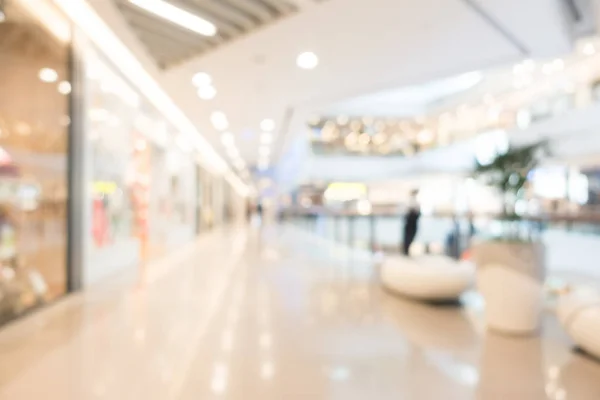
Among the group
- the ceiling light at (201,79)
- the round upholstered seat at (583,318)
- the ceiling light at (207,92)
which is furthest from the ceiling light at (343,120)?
the round upholstered seat at (583,318)

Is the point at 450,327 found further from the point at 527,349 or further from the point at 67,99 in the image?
the point at 67,99

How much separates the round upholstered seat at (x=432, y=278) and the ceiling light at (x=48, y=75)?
14.7 ft

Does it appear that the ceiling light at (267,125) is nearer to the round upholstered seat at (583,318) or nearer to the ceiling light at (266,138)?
the ceiling light at (266,138)

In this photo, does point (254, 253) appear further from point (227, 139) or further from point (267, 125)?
point (227, 139)

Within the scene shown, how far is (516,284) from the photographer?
365 cm

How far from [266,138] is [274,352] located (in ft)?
38.9

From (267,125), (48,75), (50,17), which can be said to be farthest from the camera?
(267,125)

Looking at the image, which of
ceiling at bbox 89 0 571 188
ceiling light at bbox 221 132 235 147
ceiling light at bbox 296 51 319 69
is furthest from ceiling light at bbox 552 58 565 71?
ceiling light at bbox 296 51 319 69

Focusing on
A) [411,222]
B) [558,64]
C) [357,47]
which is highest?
[558,64]

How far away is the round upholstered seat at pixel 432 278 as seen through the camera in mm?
4793

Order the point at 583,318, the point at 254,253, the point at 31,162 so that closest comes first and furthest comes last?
the point at 583,318 → the point at 31,162 → the point at 254,253

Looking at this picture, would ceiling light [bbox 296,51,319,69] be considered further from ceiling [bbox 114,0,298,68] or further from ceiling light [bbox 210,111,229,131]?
ceiling light [bbox 210,111,229,131]

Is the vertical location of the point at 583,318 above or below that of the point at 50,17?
below

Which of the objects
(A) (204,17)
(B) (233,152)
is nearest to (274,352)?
(A) (204,17)
